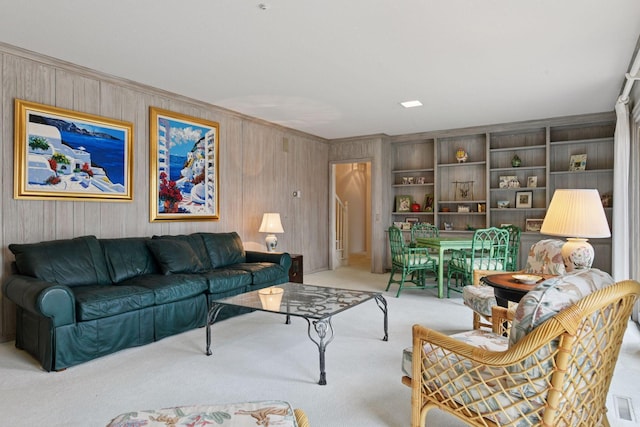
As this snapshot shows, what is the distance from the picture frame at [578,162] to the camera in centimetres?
602

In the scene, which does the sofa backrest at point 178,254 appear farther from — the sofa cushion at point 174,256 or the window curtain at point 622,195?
the window curtain at point 622,195

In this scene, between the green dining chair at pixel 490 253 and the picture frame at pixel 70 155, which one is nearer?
the picture frame at pixel 70 155

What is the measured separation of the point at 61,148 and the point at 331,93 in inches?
112

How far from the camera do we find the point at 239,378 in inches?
105

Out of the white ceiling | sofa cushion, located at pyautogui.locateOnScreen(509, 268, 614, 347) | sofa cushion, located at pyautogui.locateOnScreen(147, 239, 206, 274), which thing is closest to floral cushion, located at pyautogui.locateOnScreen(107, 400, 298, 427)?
sofa cushion, located at pyautogui.locateOnScreen(509, 268, 614, 347)

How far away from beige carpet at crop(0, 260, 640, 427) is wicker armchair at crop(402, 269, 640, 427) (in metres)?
0.52

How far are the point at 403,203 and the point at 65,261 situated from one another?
561 centimetres

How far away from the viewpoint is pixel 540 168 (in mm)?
6383

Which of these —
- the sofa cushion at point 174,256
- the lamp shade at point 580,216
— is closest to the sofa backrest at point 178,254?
the sofa cushion at point 174,256

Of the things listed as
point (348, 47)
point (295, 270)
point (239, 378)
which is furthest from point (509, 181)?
point (239, 378)

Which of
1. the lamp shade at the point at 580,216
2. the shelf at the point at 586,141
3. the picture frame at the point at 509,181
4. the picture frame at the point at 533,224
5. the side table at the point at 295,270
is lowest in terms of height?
the side table at the point at 295,270

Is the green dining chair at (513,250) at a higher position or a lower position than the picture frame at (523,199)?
lower

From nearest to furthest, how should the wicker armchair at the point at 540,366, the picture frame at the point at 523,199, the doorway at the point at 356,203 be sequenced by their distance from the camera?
the wicker armchair at the point at 540,366 → the picture frame at the point at 523,199 → the doorway at the point at 356,203

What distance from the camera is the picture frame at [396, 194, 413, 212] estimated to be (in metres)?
7.51
